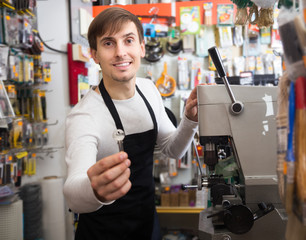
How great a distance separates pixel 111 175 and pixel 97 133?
1.74 ft

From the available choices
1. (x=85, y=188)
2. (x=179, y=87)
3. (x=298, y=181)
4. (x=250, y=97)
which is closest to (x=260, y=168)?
(x=250, y=97)

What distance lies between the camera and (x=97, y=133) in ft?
4.44

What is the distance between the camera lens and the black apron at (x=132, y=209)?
158 centimetres

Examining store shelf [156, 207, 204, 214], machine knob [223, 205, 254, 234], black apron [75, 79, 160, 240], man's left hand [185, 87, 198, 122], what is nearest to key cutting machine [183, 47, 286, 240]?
machine knob [223, 205, 254, 234]

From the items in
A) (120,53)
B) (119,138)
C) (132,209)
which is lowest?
(132,209)

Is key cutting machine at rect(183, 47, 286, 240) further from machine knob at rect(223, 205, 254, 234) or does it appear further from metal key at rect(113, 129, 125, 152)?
metal key at rect(113, 129, 125, 152)

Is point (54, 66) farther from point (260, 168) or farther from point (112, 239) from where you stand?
point (260, 168)

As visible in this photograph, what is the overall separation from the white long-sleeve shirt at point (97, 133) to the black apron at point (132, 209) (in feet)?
0.17

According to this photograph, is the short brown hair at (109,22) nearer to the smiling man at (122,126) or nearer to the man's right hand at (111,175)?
the smiling man at (122,126)

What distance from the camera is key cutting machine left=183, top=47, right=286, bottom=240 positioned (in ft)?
3.54

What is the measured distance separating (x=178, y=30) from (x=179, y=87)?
0.69 m

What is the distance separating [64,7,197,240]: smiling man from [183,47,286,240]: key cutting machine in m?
0.37

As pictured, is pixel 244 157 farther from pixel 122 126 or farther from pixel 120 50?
pixel 120 50

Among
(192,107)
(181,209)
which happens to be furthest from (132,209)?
(181,209)
